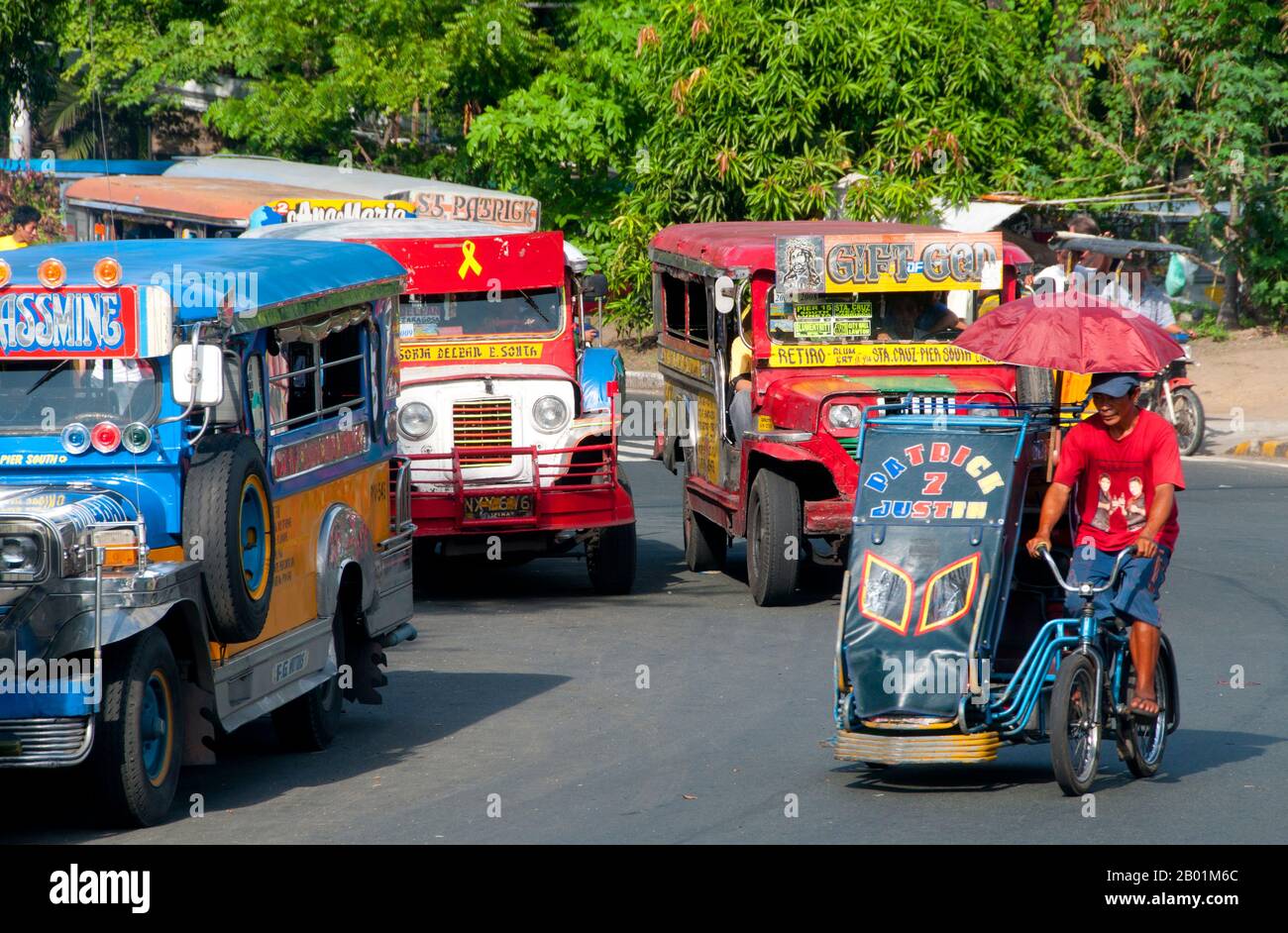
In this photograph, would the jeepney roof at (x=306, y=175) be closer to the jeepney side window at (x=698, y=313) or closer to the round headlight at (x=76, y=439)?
the jeepney side window at (x=698, y=313)

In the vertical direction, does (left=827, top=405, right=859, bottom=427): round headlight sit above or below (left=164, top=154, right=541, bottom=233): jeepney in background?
below

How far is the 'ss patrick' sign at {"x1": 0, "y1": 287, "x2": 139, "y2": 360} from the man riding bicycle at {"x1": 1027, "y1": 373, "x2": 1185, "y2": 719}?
382 cm

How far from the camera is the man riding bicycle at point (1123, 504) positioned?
7.92 metres

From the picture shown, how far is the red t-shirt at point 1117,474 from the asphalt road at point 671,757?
1.07 meters

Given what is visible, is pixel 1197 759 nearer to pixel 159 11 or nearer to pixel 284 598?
pixel 284 598

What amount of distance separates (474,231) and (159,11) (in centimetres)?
2082

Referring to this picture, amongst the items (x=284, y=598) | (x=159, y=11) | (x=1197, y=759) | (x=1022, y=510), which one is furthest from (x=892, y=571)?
(x=159, y=11)

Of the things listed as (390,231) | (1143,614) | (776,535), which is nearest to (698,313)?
(390,231)

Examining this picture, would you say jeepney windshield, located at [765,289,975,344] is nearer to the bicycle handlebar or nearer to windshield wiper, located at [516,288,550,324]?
windshield wiper, located at [516,288,550,324]

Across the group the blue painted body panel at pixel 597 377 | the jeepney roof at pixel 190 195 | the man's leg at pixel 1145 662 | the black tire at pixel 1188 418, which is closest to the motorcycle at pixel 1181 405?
the black tire at pixel 1188 418

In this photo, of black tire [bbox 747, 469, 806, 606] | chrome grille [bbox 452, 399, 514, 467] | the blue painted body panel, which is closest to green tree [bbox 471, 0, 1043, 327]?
the blue painted body panel

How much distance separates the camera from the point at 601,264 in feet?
96.0

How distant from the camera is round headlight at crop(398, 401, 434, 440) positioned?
14250 millimetres

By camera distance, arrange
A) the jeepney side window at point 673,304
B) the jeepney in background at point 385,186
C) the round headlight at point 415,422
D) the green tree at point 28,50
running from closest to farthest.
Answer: the round headlight at point 415,422
the jeepney side window at point 673,304
the jeepney in background at point 385,186
the green tree at point 28,50
